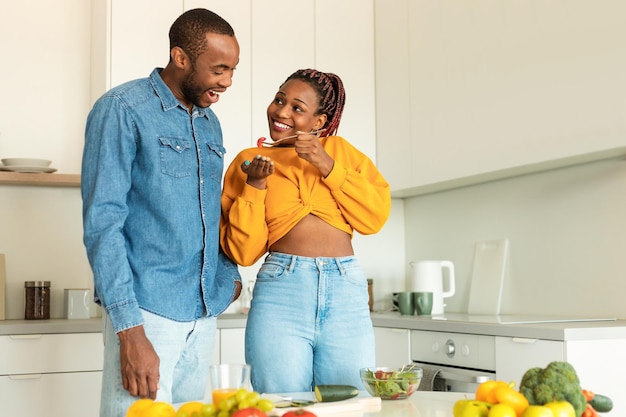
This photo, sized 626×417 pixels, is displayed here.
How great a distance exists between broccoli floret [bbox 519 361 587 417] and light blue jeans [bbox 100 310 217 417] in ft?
2.52

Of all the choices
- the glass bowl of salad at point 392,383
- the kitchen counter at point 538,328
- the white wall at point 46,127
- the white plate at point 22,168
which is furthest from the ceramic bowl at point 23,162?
the glass bowl of salad at point 392,383

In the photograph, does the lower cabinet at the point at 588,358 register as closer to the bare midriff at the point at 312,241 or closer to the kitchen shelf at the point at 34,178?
the bare midriff at the point at 312,241

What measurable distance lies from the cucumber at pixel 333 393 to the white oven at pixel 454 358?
46.9 inches

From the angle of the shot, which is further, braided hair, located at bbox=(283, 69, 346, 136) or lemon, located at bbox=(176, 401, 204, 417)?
braided hair, located at bbox=(283, 69, 346, 136)

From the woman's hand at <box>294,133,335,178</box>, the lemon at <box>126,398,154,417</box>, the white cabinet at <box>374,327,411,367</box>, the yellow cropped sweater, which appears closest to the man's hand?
the lemon at <box>126,398,154,417</box>

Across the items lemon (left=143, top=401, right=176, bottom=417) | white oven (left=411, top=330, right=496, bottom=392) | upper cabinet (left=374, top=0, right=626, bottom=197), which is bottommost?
white oven (left=411, top=330, right=496, bottom=392)

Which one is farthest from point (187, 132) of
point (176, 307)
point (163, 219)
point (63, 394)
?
point (63, 394)

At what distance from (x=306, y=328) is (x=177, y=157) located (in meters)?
0.50

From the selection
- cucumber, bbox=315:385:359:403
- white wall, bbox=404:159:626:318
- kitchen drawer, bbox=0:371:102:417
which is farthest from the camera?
kitchen drawer, bbox=0:371:102:417

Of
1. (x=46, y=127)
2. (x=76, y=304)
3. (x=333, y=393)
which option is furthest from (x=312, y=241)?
(x=46, y=127)

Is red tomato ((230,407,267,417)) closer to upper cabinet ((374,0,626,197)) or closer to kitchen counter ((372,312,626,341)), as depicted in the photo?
kitchen counter ((372,312,626,341))

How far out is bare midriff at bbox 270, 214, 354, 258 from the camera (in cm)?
200

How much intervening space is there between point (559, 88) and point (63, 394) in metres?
2.09

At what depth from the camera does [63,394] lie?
10.1 ft
